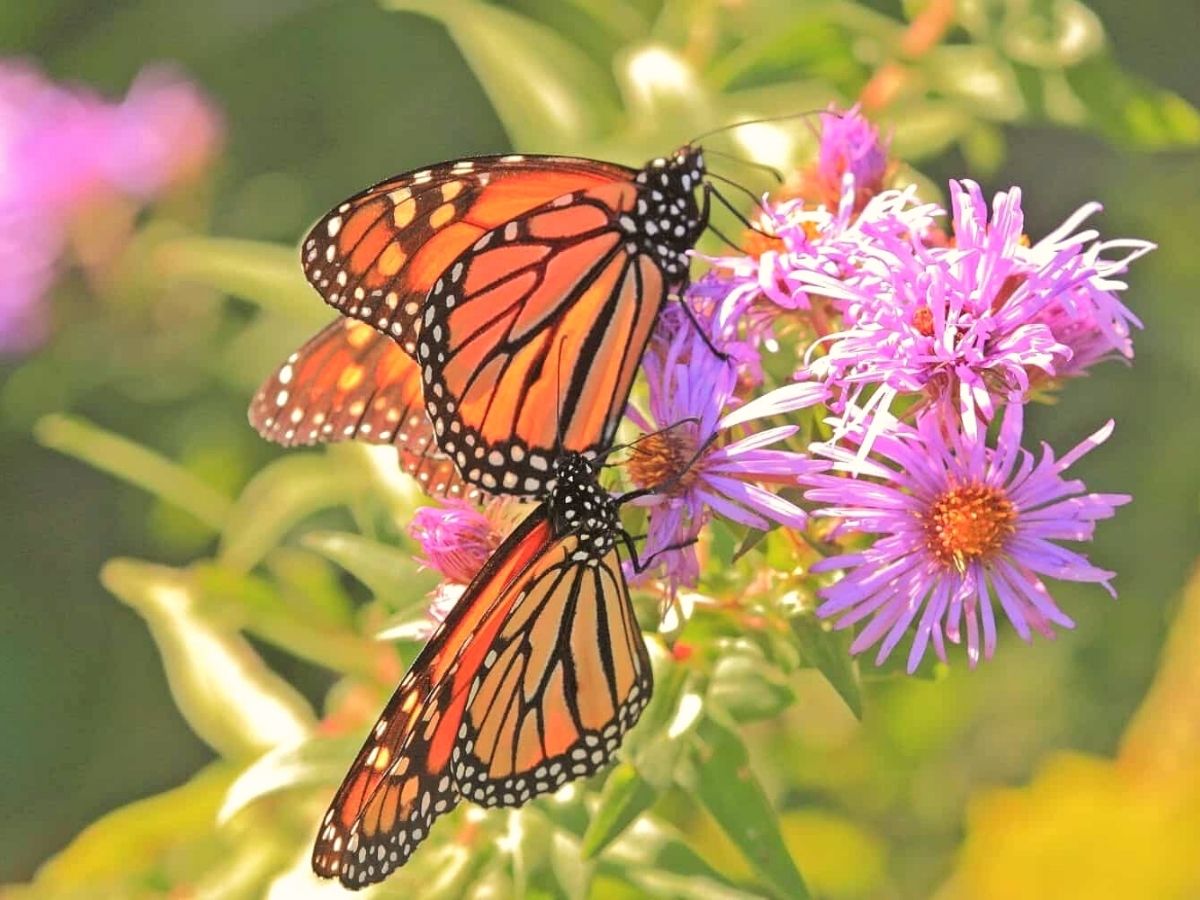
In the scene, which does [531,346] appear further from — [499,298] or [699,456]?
[699,456]

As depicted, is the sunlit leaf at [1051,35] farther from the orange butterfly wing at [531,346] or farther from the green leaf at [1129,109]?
the orange butterfly wing at [531,346]

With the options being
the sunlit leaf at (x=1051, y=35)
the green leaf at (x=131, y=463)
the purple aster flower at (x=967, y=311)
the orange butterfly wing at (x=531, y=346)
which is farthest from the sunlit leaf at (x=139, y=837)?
the sunlit leaf at (x=1051, y=35)

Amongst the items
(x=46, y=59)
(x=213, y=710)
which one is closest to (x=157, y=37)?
(x=46, y=59)

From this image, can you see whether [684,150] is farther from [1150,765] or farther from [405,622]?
[1150,765]

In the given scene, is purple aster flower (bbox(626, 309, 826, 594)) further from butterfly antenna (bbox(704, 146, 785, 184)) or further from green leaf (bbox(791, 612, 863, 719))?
butterfly antenna (bbox(704, 146, 785, 184))

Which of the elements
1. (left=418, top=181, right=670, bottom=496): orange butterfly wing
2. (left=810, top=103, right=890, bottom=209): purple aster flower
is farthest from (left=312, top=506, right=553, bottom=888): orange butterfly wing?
(left=810, top=103, right=890, bottom=209): purple aster flower
